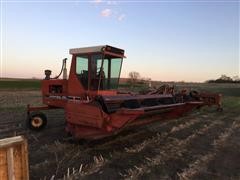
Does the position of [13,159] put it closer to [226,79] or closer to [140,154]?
[140,154]

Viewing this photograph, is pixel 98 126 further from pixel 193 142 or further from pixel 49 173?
pixel 193 142

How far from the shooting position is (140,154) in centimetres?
519

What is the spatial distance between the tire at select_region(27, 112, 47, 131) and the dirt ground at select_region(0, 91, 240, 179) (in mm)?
194

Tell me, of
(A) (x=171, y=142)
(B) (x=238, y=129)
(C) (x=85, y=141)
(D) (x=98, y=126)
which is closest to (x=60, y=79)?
(C) (x=85, y=141)

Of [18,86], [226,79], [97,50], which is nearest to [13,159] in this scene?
[97,50]

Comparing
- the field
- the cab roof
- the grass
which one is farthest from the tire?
the grass

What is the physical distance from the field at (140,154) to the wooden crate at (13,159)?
95 cm

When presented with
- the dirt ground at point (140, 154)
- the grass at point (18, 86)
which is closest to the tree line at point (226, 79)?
the grass at point (18, 86)

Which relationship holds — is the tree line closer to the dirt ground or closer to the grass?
the grass

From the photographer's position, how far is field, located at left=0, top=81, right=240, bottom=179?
4.21m

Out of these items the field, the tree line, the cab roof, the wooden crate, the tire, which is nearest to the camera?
the wooden crate

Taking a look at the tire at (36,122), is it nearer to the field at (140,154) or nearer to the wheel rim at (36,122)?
the wheel rim at (36,122)

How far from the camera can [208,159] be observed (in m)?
4.97

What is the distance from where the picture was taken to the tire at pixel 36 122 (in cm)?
723
